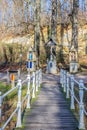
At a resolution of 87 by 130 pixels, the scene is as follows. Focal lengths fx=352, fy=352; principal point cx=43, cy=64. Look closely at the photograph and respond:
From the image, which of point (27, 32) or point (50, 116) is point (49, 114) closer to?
point (50, 116)

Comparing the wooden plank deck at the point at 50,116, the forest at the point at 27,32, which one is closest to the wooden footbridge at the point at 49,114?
the wooden plank deck at the point at 50,116

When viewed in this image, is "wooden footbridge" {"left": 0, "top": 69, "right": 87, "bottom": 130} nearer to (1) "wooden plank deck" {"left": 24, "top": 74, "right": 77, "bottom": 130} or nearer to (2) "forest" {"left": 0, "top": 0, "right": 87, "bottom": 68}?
(1) "wooden plank deck" {"left": 24, "top": 74, "right": 77, "bottom": 130}

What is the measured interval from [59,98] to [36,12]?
68.4 ft

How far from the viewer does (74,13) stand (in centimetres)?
3378

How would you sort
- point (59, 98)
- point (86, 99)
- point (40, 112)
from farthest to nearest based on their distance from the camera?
1. point (86, 99)
2. point (59, 98)
3. point (40, 112)

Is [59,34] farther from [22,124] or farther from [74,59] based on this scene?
[22,124]

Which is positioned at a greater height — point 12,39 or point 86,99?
point 12,39

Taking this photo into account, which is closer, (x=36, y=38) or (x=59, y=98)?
(x=59, y=98)

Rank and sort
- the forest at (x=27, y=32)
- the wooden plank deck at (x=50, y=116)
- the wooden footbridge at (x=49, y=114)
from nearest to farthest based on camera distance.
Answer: the wooden footbridge at (x=49, y=114)
the wooden plank deck at (x=50, y=116)
the forest at (x=27, y=32)

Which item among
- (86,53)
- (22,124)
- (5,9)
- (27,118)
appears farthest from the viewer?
(5,9)

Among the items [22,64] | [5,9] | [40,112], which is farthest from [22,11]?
[40,112]

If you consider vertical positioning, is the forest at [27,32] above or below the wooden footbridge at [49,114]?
above

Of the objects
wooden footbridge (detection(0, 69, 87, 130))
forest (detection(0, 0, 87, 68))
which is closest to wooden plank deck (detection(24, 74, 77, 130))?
wooden footbridge (detection(0, 69, 87, 130))

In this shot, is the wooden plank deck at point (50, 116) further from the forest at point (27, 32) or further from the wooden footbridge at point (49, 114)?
the forest at point (27, 32)
